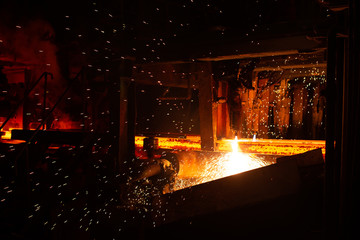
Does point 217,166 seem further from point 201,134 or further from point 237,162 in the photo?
point 201,134

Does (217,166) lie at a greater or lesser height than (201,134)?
lesser

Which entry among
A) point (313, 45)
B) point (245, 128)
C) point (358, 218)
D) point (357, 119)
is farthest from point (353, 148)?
point (245, 128)

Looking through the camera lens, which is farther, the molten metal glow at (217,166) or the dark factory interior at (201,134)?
the molten metal glow at (217,166)

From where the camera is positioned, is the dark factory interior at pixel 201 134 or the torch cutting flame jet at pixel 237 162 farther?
the torch cutting flame jet at pixel 237 162

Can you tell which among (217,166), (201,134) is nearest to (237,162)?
(217,166)

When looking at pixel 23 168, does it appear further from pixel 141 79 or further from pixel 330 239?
pixel 330 239

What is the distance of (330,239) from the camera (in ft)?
6.18

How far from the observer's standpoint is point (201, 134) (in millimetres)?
5047

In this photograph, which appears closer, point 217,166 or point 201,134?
point 217,166

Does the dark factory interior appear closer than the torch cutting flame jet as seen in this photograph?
Yes

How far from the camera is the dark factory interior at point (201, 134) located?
2037 mm

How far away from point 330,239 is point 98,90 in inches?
234

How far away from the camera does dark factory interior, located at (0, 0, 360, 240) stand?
2037 millimetres

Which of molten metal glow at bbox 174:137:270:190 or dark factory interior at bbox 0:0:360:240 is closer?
dark factory interior at bbox 0:0:360:240
